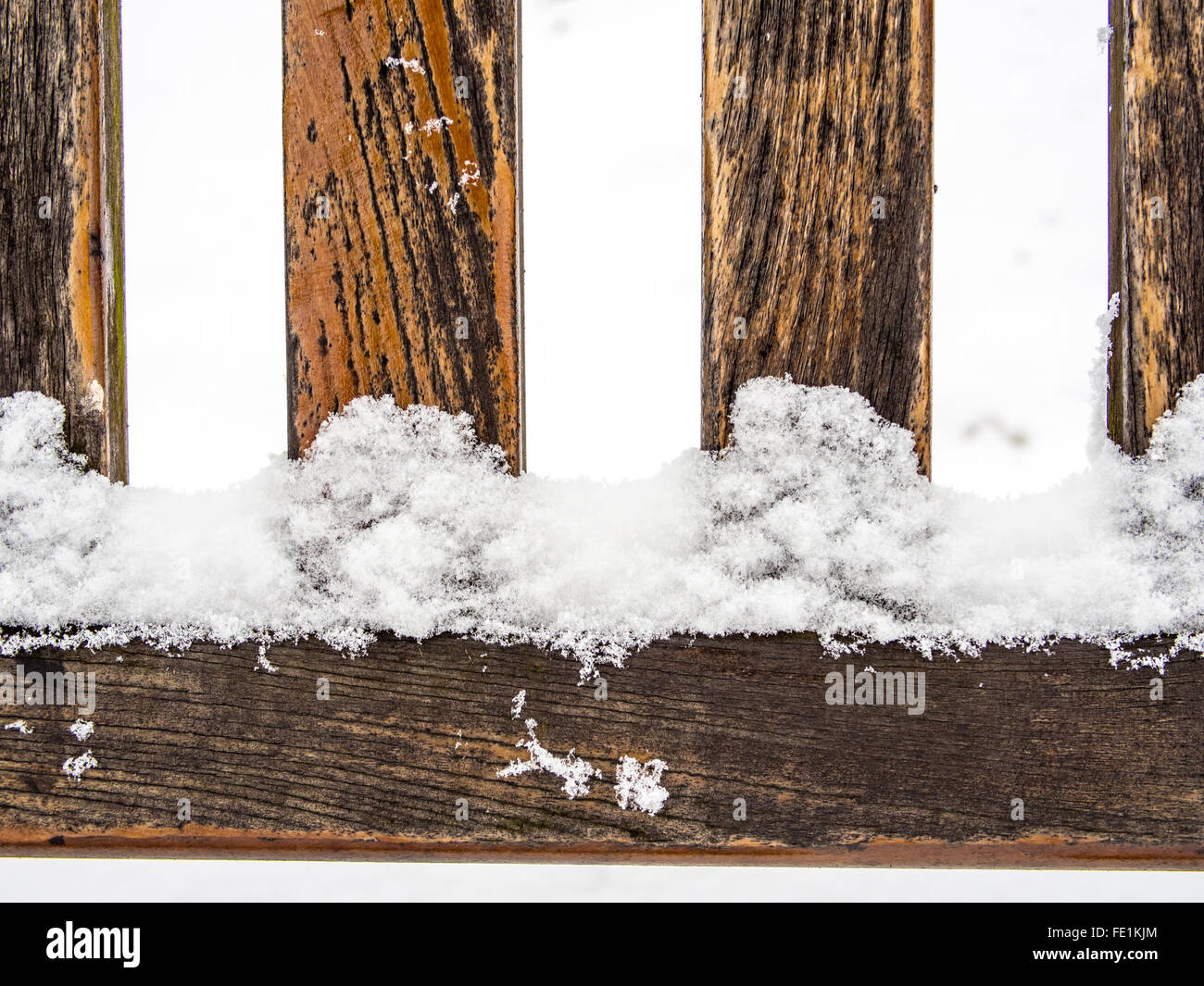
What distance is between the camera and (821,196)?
3.11 feet

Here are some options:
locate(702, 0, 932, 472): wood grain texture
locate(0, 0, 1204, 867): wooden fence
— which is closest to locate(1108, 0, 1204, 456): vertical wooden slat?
locate(0, 0, 1204, 867): wooden fence

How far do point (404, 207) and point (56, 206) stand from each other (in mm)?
468

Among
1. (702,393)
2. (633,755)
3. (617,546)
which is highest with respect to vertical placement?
(702,393)

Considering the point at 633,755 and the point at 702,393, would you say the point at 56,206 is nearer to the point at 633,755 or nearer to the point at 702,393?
the point at 702,393

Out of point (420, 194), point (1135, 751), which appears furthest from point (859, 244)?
point (1135, 751)

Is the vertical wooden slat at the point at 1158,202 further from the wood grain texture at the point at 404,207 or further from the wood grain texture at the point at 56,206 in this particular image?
the wood grain texture at the point at 56,206

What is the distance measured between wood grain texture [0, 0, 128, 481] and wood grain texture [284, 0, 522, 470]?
10.5 inches

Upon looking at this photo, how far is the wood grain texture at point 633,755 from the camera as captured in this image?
941 mm

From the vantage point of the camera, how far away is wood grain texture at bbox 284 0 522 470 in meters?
0.95

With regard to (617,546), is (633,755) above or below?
below

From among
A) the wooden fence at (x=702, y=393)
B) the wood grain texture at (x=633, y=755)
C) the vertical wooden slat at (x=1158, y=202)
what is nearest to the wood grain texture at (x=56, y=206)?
the wooden fence at (x=702, y=393)

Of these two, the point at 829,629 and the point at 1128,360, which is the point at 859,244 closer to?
the point at 1128,360

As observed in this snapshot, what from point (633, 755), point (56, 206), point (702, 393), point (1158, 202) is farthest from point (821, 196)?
point (56, 206)

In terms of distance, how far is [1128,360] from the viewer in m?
0.97
